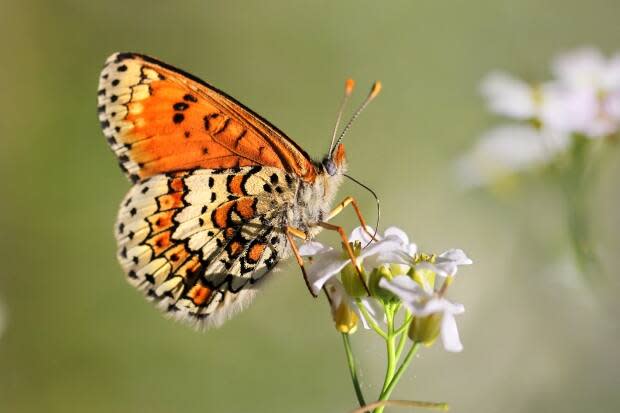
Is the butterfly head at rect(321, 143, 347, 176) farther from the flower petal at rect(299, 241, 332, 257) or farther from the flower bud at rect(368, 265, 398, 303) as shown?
the flower bud at rect(368, 265, 398, 303)

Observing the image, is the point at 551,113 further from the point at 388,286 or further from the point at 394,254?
the point at 388,286

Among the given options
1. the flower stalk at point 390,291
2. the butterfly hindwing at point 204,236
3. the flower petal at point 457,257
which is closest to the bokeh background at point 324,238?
the flower petal at point 457,257

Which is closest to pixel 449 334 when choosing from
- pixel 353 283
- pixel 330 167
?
pixel 353 283

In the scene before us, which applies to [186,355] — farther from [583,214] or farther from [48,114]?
[583,214]

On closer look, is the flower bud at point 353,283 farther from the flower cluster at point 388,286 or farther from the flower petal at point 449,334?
the flower petal at point 449,334

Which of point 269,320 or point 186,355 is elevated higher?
point 269,320

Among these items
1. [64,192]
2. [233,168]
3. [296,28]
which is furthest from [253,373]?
[296,28]
